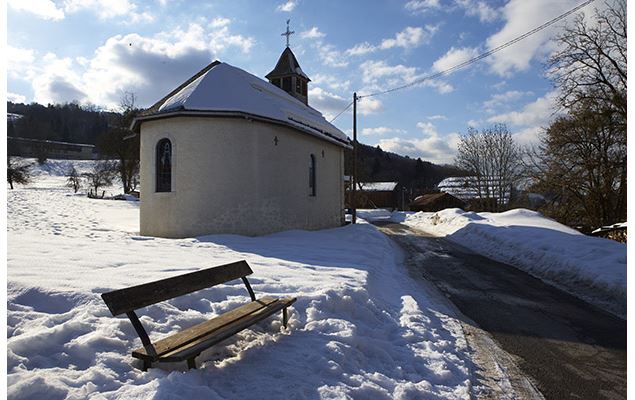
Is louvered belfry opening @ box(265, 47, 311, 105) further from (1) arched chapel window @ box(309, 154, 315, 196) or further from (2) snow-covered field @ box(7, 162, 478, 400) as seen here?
(2) snow-covered field @ box(7, 162, 478, 400)

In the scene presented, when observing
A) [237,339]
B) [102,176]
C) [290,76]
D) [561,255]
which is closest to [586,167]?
[561,255]

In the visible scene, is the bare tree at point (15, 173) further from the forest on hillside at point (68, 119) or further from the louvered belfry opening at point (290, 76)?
the forest on hillside at point (68, 119)

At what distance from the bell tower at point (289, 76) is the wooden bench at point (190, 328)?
2220cm

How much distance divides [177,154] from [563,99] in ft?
66.5

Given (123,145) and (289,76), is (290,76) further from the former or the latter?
(123,145)

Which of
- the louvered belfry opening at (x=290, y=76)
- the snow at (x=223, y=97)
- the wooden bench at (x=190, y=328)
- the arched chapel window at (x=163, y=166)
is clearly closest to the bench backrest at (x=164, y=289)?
the wooden bench at (x=190, y=328)

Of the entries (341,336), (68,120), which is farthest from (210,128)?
(68,120)

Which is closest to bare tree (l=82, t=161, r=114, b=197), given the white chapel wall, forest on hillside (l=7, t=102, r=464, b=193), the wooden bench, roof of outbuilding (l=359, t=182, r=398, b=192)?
roof of outbuilding (l=359, t=182, r=398, b=192)

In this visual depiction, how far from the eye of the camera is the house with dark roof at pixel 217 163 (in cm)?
1320

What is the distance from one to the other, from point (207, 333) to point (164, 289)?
601mm

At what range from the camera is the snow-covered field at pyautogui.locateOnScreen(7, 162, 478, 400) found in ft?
10.6

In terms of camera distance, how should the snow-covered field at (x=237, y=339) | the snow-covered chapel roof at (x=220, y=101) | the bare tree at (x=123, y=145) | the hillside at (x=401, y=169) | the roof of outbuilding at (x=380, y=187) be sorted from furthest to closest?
the hillside at (x=401, y=169), the roof of outbuilding at (x=380, y=187), the bare tree at (x=123, y=145), the snow-covered chapel roof at (x=220, y=101), the snow-covered field at (x=237, y=339)

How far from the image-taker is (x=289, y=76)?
25656 millimetres

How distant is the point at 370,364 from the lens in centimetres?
430
